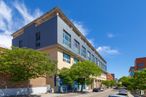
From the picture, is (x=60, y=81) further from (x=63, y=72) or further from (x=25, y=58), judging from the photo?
(x=25, y=58)

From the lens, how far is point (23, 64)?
32.4 meters

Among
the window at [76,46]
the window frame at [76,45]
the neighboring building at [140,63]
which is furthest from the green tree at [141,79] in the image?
the neighboring building at [140,63]

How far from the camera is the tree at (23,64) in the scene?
104ft

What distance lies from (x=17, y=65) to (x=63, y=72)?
19405mm

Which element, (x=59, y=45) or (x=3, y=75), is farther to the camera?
(x=59, y=45)

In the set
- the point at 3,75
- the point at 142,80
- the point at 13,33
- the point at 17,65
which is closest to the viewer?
the point at 17,65

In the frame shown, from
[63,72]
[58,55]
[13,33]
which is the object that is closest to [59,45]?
[58,55]

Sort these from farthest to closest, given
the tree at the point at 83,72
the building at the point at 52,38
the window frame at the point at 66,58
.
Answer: the window frame at the point at 66,58
the building at the point at 52,38
the tree at the point at 83,72

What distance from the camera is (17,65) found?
105ft

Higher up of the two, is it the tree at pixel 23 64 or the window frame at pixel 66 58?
the window frame at pixel 66 58

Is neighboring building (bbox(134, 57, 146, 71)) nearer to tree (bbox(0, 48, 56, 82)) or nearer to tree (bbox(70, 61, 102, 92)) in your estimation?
tree (bbox(70, 61, 102, 92))

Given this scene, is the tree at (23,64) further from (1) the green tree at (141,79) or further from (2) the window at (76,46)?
(2) the window at (76,46)

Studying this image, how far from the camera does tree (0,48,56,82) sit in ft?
104

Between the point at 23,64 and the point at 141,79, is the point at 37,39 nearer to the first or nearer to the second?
the point at 23,64
